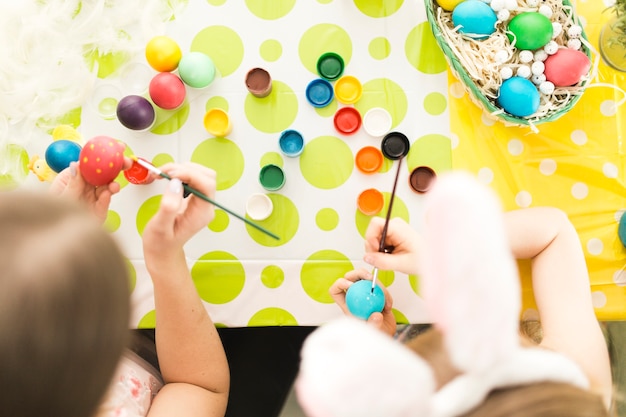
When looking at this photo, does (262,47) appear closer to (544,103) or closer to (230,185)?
(230,185)

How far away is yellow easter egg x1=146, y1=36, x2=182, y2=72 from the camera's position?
1.01 metres

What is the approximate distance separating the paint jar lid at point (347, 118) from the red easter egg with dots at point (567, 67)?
39 centimetres

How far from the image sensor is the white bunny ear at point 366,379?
34cm

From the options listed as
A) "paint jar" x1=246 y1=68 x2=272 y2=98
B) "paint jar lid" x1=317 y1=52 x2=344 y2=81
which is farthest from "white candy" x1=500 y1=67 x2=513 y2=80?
"paint jar" x1=246 y1=68 x2=272 y2=98

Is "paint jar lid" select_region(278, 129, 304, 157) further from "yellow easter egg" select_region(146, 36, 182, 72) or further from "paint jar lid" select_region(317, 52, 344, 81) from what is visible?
"yellow easter egg" select_region(146, 36, 182, 72)

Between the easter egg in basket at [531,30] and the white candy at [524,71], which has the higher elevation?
the easter egg in basket at [531,30]

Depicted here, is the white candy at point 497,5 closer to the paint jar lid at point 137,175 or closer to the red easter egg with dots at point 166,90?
the red easter egg with dots at point 166,90

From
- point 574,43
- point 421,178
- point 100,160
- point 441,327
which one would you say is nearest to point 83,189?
point 100,160

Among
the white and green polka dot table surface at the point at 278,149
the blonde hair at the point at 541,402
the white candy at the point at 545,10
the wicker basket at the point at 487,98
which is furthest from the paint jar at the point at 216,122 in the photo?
the blonde hair at the point at 541,402

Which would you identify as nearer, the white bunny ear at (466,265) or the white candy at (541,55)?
the white bunny ear at (466,265)

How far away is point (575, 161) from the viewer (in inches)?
40.4

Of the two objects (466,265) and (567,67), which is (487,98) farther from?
(466,265)

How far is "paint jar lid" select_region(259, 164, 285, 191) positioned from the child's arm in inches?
6.6

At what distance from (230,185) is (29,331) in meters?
0.57
